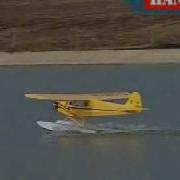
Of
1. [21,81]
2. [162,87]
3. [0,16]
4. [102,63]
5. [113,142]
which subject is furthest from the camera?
[0,16]

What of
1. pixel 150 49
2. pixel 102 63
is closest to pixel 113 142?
pixel 102 63

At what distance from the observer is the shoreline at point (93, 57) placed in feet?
155

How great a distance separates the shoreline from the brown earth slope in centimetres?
156

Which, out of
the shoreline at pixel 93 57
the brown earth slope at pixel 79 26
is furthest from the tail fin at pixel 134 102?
the brown earth slope at pixel 79 26

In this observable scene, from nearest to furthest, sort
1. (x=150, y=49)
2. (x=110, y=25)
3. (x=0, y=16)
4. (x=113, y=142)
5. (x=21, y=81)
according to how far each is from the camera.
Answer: (x=113, y=142) → (x=21, y=81) → (x=150, y=49) → (x=110, y=25) → (x=0, y=16)

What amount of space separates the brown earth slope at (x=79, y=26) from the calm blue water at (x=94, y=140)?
13086 millimetres

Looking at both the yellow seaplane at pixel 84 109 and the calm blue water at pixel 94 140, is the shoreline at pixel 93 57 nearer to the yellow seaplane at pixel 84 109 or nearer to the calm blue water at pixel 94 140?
the calm blue water at pixel 94 140

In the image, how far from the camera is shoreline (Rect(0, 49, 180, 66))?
4709cm

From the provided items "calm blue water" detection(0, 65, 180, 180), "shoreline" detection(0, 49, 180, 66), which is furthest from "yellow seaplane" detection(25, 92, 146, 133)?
"shoreline" detection(0, 49, 180, 66)

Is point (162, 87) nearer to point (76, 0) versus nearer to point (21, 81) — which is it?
point (21, 81)

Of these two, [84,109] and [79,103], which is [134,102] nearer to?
[84,109]

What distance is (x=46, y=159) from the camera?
23.5 meters

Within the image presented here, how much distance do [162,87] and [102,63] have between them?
12.3m

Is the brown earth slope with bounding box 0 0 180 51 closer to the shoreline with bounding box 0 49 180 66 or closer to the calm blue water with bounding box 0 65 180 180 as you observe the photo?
the shoreline with bounding box 0 49 180 66
